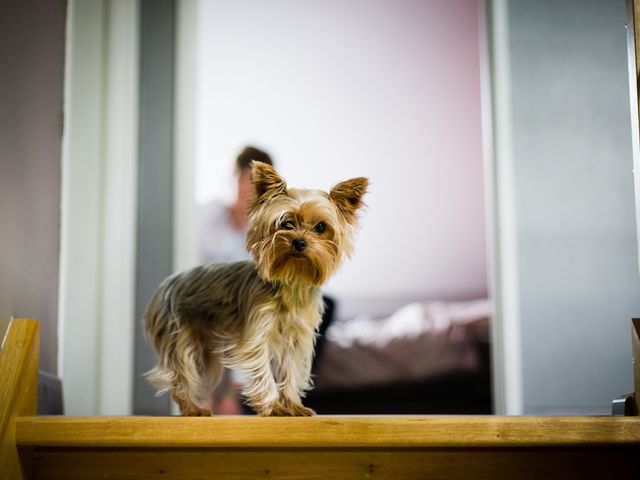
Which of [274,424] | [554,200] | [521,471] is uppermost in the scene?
[554,200]

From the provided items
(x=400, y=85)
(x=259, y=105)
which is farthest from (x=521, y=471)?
(x=400, y=85)

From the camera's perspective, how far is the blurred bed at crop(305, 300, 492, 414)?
3396 mm

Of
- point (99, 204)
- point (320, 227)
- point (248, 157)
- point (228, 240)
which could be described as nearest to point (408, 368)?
point (228, 240)

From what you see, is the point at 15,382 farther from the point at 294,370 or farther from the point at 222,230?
the point at 222,230

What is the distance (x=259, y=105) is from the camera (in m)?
3.55

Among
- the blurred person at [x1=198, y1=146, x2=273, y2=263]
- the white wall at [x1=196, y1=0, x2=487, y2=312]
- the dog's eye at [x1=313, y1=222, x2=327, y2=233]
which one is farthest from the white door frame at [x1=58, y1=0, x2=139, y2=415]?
the dog's eye at [x1=313, y1=222, x2=327, y2=233]

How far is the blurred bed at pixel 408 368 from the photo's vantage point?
11.1 feet

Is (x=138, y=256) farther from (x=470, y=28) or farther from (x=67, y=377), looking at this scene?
(x=470, y=28)

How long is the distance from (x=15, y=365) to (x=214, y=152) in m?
1.84

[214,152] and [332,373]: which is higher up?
[214,152]

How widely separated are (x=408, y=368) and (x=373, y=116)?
4.03 feet

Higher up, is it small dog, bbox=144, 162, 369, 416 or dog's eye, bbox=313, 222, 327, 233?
dog's eye, bbox=313, 222, 327, 233

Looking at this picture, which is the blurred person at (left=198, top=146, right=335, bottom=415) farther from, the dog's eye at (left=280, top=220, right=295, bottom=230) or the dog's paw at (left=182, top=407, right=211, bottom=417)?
the dog's eye at (left=280, top=220, right=295, bottom=230)

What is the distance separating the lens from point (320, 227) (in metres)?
1.67
